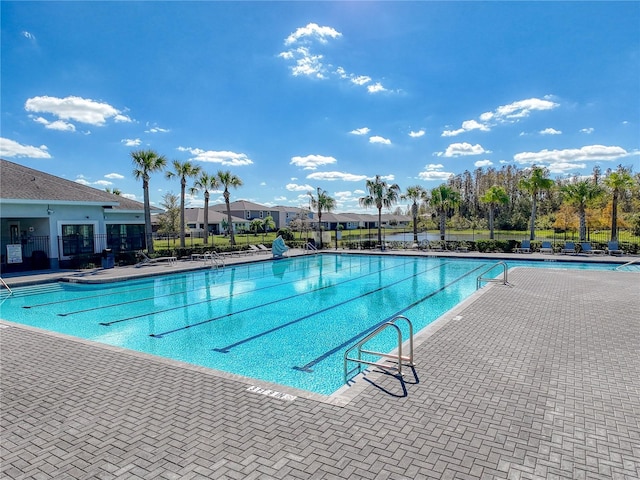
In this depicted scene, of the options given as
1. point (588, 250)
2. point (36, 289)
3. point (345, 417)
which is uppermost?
point (588, 250)

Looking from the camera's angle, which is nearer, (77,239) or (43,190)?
(43,190)

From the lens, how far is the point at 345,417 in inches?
161

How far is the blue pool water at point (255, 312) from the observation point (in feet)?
24.3

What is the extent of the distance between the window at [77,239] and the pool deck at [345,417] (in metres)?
14.0

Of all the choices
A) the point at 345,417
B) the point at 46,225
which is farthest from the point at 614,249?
the point at 46,225

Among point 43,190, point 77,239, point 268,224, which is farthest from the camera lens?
point 268,224

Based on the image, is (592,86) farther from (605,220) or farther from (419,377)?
(605,220)

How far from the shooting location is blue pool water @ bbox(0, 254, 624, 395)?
7398 mm

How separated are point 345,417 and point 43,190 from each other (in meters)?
20.5

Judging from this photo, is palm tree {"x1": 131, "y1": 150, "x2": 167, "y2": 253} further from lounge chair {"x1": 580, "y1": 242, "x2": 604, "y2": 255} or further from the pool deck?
lounge chair {"x1": 580, "y1": 242, "x2": 604, "y2": 255}

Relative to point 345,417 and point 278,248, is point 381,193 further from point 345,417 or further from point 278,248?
point 345,417

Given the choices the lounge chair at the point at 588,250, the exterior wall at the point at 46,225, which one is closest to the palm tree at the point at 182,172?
the exterior wall at the point at 46,225

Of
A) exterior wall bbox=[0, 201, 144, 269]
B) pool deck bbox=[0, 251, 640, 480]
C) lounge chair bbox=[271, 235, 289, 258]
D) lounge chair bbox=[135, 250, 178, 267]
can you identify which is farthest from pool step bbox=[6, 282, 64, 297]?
lounge chair bbox=[271, 235, 289, 258]

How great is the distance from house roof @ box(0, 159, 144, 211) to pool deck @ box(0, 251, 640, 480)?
1330cm
